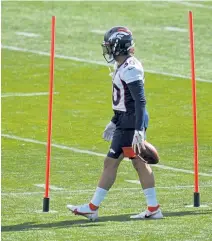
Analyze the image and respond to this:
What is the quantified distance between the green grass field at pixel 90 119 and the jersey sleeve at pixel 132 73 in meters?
1.46

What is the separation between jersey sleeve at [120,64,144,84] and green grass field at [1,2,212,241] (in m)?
1.46

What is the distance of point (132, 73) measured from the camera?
540 inches

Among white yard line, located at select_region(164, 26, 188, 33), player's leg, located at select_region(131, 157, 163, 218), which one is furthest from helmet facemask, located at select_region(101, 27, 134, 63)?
white yard line, located at select_region(164, 26, 188, 33)

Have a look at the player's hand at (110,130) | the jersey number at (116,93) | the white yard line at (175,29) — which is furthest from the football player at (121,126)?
the white yard line at (175,29)

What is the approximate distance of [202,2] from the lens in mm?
34062

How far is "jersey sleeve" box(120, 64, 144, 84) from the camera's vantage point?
13.7m

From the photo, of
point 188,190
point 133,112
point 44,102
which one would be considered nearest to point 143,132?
point 133,112

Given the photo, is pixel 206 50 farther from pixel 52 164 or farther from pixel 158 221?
pixel 158 221

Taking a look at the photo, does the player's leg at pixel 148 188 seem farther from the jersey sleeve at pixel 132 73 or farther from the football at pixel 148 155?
the jersey sleeve at pixel 132 73

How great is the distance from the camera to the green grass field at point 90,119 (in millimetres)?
13758

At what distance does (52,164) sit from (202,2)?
1597 centimetres

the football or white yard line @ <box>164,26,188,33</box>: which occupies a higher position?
white yard line @ <box>164,26,188,33</box>

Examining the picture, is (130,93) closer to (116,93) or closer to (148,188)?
(116,93)

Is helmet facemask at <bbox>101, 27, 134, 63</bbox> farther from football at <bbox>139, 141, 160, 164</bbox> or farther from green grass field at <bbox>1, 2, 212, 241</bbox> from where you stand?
green grass field at <bbox>1, 2, 212, 241</bbox>
